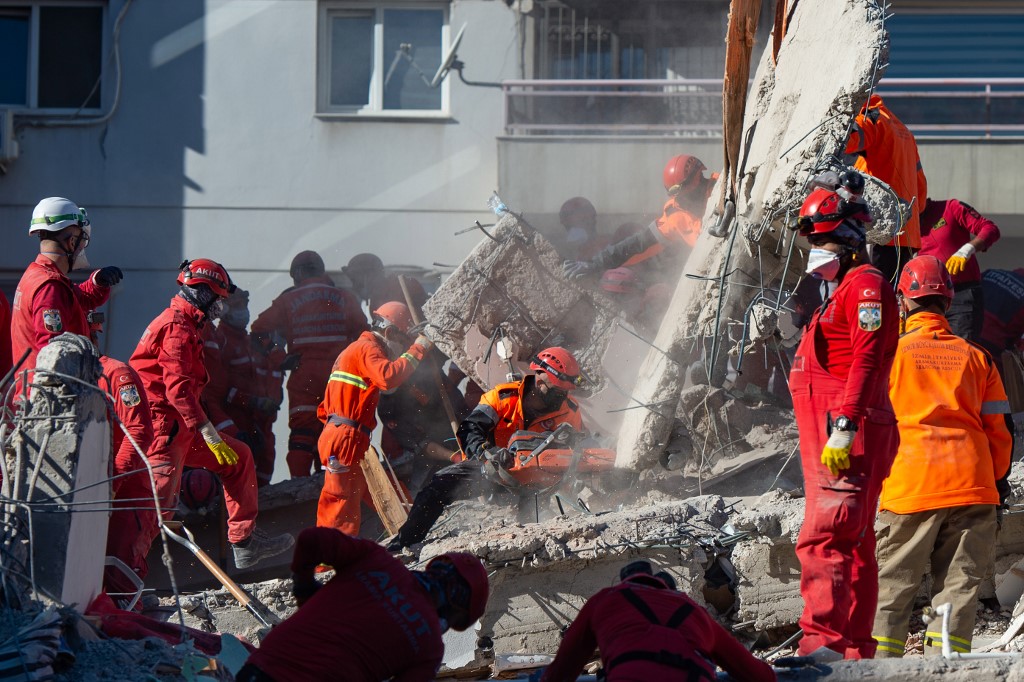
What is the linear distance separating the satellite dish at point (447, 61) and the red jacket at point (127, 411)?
6.44 meters

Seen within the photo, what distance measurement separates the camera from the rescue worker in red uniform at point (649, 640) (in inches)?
145

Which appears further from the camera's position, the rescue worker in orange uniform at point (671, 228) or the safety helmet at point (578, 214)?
the safety helmet at point (578, 214)

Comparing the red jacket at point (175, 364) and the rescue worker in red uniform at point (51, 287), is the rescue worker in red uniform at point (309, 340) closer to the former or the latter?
the red jacket at point (175, 364)

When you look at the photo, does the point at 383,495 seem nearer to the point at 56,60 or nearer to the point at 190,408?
the point at 190,408

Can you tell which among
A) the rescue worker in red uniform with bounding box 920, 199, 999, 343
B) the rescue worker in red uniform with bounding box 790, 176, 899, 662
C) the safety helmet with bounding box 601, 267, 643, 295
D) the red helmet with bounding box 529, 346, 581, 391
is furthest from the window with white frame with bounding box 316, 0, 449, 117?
the rescue worker in red uniform with bounding box 790, 176, 899, 662

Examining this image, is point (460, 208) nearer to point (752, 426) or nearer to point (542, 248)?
point (542, 248)

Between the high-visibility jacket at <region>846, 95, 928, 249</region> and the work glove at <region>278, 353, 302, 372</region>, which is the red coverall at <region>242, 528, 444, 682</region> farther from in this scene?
the work glove at <region>278, 353, 302, 372</region>

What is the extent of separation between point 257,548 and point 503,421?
1863 mm

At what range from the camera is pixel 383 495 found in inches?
335

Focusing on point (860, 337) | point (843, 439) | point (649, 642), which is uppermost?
point (860, 337)

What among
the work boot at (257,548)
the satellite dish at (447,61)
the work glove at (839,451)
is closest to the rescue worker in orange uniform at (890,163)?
the work glove at (839,451)

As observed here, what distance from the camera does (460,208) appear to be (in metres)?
12.3

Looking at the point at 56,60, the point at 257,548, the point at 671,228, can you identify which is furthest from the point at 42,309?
the point at 56,60

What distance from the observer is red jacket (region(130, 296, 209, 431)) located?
24.2 ft
